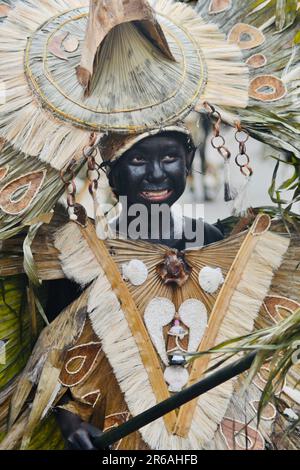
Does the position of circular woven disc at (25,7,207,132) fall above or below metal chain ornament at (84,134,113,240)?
above

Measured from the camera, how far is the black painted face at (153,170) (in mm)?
5676

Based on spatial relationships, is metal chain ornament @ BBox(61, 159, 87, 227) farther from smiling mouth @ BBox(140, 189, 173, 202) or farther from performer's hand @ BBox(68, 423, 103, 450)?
performer's hand @ BBox(68, 423, 103, 450)

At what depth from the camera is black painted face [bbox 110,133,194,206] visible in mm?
5676

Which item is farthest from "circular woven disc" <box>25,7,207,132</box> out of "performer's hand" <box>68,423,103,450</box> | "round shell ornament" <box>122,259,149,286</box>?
"performer's hand" <box>68,423,103,450</box>

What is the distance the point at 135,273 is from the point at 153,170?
461 mm

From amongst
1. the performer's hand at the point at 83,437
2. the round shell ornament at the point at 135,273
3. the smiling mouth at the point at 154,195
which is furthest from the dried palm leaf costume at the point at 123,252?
the smiling mouth at the point at 154,195

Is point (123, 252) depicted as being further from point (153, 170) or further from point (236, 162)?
point (236, 162)

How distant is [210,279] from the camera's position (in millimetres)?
5516

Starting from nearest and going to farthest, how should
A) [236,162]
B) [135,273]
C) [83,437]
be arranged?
1. [83,437]
2. [135,273]
3. [236,162]

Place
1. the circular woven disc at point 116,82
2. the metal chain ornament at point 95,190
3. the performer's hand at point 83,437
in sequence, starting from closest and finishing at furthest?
the performer's hand at point 83,437, the metal chain ornament at point 95,190, the circular woven disc at point 116,82

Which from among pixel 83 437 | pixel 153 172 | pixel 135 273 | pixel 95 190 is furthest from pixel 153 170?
pixel 83 437

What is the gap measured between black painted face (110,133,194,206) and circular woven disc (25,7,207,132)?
9 cm

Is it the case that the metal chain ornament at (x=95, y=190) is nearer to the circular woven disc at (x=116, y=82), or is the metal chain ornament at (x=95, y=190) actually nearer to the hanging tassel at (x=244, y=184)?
the circular woven disc at (x=116, y=82)

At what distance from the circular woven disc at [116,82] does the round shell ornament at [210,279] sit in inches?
24.8
